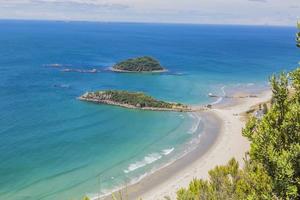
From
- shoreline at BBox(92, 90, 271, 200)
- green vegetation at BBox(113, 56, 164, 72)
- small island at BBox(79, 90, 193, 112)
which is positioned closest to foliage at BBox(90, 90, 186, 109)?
small island at BBox(79, 90, 193, 112)

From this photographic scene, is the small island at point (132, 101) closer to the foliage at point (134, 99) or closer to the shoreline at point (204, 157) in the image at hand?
the foliage at point (134, 99)

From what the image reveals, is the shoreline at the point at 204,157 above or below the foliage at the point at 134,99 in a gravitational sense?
below

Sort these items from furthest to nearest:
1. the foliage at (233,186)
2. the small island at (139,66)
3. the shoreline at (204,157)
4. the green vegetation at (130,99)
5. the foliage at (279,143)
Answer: the small island at (139,66) < the green vegetation at (130,99) < the shoreline at (204,157) < the foliage at (233,186) < the foliage at (279,143)

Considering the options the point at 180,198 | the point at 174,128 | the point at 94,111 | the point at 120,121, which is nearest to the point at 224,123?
the point at 174,128

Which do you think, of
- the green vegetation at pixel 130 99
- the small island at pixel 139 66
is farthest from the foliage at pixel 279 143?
the small island at pixel 139 66

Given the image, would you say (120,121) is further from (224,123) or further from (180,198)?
(180,198)

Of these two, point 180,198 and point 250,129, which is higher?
point 250,129
